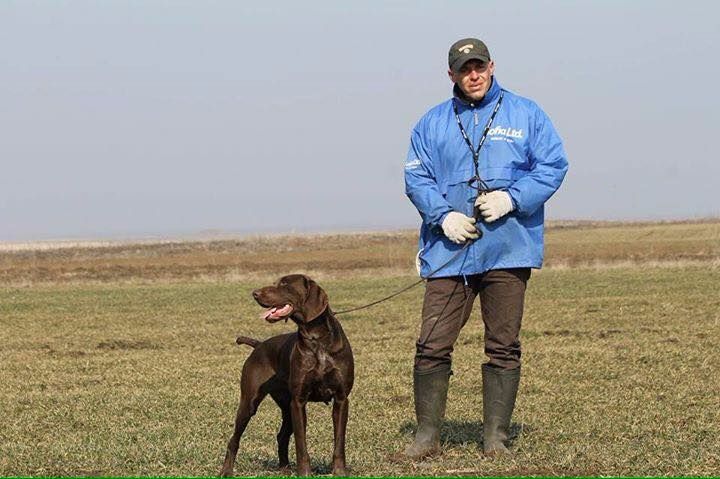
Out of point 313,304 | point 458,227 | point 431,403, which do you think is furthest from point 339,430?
point 458,227

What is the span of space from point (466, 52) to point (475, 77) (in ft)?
0.60

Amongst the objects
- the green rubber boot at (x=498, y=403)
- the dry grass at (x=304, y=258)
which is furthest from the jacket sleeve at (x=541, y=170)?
the dry grass at (x=304, y=258)

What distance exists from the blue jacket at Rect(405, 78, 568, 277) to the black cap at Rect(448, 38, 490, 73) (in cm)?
26

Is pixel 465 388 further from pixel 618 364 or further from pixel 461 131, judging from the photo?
pixel 461 131

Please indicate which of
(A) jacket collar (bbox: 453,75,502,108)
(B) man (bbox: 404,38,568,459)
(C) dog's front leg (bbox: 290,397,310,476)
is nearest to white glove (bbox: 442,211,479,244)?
(B) man (bbox: 404,38,568,459)

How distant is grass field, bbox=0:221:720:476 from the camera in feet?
24.1

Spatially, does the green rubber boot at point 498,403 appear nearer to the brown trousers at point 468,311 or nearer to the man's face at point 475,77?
the brown trousers at point 468,311

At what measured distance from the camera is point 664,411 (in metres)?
9.45

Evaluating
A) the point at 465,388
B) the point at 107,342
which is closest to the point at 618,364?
the point at 465,388

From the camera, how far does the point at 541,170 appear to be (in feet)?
23.2

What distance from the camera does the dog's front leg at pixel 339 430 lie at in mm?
6203

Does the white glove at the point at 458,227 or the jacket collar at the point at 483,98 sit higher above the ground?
the jacket collar at the point at 483,98

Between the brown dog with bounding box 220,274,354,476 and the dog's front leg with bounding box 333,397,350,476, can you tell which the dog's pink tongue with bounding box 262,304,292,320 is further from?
the dog's front leg with bounding box 333,397,350,476

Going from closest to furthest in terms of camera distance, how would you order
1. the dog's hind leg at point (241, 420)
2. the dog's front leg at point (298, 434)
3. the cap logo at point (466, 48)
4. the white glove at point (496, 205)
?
the dog's front leg at point (298, 434) < the dog's hind leg at point (241, 420) < the white glove at point (496, 205) < the cap logo at point (466, 48)
